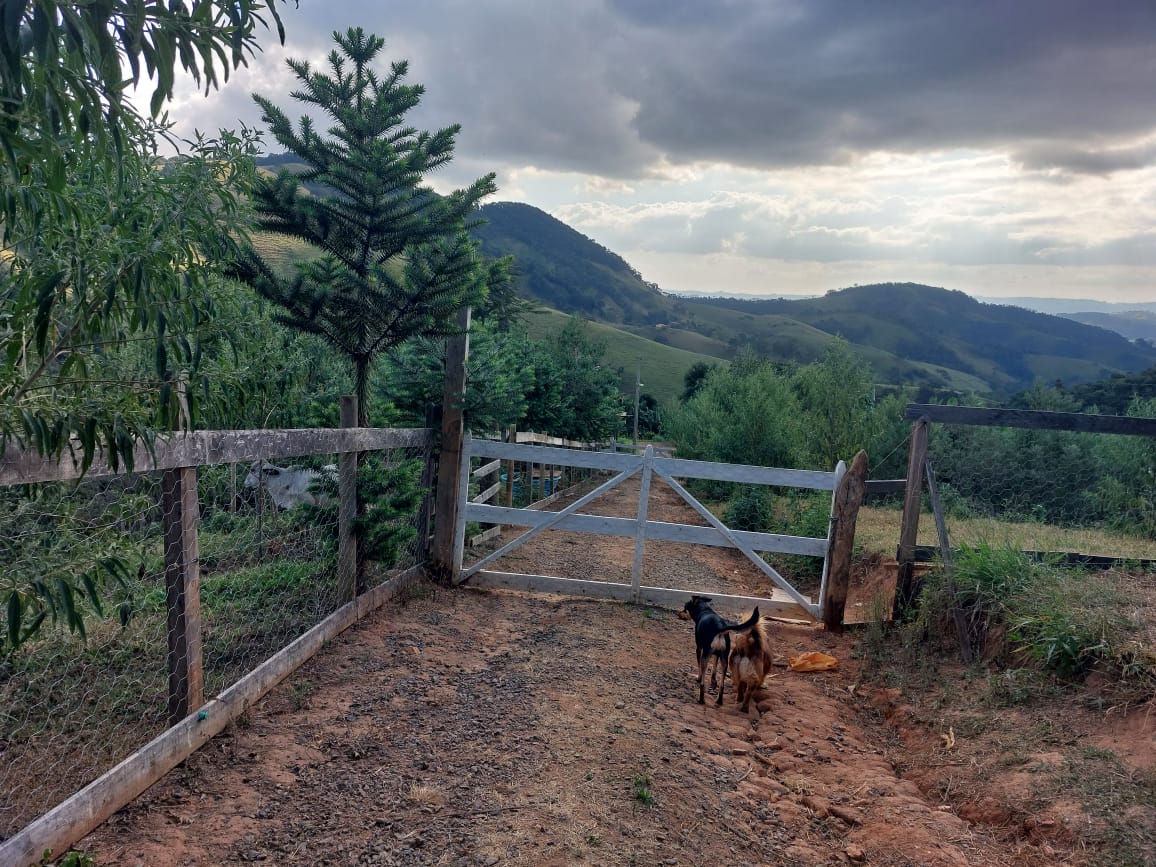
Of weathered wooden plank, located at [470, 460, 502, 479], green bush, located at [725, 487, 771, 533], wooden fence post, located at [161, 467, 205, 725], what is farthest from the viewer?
green bush, located at [725, 487, 771, 533]

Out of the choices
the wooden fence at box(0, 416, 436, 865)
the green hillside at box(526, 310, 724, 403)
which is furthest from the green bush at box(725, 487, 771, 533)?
the green hillside at box(526, 310, 724, 403)

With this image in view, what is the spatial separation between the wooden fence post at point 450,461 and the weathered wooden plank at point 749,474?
6.77ft

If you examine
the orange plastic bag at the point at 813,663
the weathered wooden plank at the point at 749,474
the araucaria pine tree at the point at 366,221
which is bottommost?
the orange plastic bag at the point at 813,663

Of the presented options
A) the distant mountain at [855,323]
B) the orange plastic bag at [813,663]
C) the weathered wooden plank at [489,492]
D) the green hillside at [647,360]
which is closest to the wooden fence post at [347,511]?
the orange plastic bag at [813,663]

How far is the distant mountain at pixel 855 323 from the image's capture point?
4761 inches

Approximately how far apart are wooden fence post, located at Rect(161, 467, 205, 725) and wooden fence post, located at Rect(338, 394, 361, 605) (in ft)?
6.55

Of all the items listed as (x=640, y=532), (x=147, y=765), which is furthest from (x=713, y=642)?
(x=147, y=765)

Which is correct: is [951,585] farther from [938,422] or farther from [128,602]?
[128,602]

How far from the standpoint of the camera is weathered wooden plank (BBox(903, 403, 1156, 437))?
6.40 m

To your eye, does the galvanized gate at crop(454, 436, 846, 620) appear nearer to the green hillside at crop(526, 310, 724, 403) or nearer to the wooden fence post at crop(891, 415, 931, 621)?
the wooden fence post at crop(891, 415, 931, 621)

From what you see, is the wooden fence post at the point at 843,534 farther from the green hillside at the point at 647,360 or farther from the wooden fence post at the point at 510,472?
the green hillside at the point at 647,360

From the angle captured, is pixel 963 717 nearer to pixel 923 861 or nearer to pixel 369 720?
pixel 923 861

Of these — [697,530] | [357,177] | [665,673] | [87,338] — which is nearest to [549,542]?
[697,530]

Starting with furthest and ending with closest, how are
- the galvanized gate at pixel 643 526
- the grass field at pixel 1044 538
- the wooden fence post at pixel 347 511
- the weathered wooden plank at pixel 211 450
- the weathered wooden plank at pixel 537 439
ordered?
the weathered wooden plank at pixel 537 439 → the galvanized gate at pixel 643 526 → the grass field at pixel 1044 538 → the wooden fence post at pixel 347 511 → the weathered wooden plank at pixel 211 450
